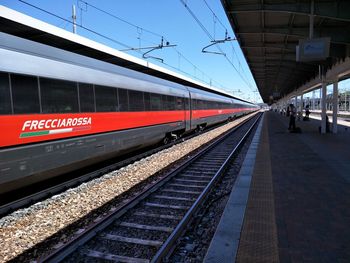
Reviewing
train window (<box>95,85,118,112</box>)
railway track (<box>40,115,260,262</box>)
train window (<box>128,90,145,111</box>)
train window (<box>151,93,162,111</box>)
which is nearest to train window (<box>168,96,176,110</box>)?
train window (<box>151,93,162,111</box>)

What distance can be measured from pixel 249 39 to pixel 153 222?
13.9 metres

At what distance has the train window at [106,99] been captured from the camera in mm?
7598

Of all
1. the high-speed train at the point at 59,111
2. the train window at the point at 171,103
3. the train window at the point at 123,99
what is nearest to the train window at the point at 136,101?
the high-speed train at the point at 59,111

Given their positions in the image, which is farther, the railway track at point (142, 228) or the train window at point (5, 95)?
the train window at point (5, 95)

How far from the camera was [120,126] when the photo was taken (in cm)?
870

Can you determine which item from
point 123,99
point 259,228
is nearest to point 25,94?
point 123,99

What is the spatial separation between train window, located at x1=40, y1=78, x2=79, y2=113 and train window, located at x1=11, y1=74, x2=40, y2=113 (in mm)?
180

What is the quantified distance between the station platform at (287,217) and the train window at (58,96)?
3817mm

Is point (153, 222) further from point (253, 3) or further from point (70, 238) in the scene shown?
point (253, 3)

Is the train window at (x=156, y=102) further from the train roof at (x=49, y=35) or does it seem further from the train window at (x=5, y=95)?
the train window at (x=5, y=95)

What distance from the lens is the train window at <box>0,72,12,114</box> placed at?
4910mm

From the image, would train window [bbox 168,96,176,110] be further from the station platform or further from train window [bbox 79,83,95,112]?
train window [bbox 79,83,95,112]

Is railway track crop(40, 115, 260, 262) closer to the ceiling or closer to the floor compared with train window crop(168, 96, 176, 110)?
closer to the floor

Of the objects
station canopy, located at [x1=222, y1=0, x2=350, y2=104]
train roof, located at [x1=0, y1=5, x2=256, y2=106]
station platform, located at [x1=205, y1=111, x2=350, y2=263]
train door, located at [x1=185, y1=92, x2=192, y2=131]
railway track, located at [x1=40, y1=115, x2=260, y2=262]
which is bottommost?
railway track, located at [x1=40, y1=115, x2=260, y2=262]
